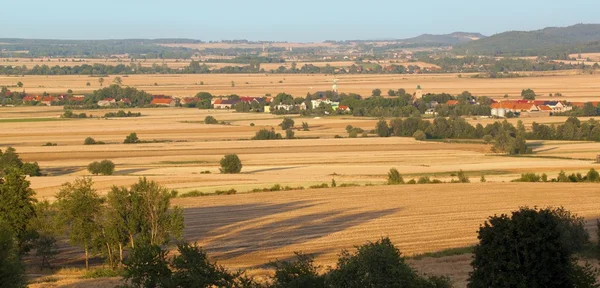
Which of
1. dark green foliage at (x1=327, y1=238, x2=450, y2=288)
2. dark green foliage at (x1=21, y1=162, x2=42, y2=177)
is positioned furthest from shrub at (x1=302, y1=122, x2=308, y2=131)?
dark green foliage at (x1=327, y1=238, x2=450, y2=288)

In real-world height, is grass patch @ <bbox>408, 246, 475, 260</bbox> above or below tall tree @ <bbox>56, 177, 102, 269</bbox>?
below

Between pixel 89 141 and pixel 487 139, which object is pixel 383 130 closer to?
pixel 487 139

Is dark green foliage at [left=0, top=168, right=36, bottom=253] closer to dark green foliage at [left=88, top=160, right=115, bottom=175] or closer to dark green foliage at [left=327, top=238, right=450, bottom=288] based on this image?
dark green foliage at [left=327, top=238, right=450, bottom=288]

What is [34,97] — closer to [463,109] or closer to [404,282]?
[463,109]

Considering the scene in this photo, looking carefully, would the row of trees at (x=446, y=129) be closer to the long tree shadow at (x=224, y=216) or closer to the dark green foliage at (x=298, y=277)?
the long tree shadow at (x=224, y=216)

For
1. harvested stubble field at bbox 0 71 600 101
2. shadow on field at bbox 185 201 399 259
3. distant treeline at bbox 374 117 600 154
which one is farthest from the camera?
harvested stubble field at bbox 0 71 600 101

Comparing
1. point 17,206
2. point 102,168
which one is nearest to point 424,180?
point 102,168

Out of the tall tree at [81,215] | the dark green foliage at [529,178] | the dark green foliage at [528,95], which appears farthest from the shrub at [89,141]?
the dark green foliage at [528,95]
